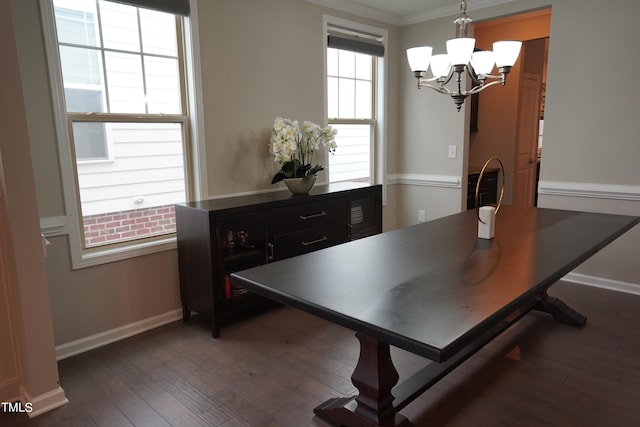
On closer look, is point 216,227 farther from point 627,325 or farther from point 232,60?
point 627,325

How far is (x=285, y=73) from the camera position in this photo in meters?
3.64

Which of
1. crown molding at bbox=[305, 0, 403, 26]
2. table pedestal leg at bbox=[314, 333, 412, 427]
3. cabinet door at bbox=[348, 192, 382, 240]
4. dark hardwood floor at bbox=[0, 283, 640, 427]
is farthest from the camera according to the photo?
crown molding at bbox=[305, 0, 403, 26]

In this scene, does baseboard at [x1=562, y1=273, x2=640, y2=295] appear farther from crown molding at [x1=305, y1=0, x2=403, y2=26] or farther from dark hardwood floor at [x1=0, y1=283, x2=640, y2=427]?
crown molding at [x1=305, y1=0, x2=403, y2=26]

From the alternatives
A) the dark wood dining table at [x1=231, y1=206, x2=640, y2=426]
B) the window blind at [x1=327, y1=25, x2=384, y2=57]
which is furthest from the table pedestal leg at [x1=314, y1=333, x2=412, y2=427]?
the window blind at [x1=327, y1=25, x2=384, y2=57]

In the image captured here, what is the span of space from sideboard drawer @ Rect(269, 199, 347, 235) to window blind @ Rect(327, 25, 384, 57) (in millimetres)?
1523

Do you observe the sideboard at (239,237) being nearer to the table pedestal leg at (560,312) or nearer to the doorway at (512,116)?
the table pedestal leg at (560,312)

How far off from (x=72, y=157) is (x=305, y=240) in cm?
163

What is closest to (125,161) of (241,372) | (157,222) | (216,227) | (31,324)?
(157,222)

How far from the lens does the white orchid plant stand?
3.26 m

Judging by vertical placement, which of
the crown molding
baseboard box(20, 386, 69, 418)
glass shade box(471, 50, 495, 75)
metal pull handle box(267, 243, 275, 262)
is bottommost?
baseboard box(20, 386, 69, 418)

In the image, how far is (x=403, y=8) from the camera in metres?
4.25

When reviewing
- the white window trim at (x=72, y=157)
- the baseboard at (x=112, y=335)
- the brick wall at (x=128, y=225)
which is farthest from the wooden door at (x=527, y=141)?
the baseboard at (x=112, y=335)

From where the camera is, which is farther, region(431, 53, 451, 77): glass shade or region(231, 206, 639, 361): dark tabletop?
region(431, 53, 451, 77): glass shade

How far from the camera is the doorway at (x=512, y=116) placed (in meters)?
5.27
